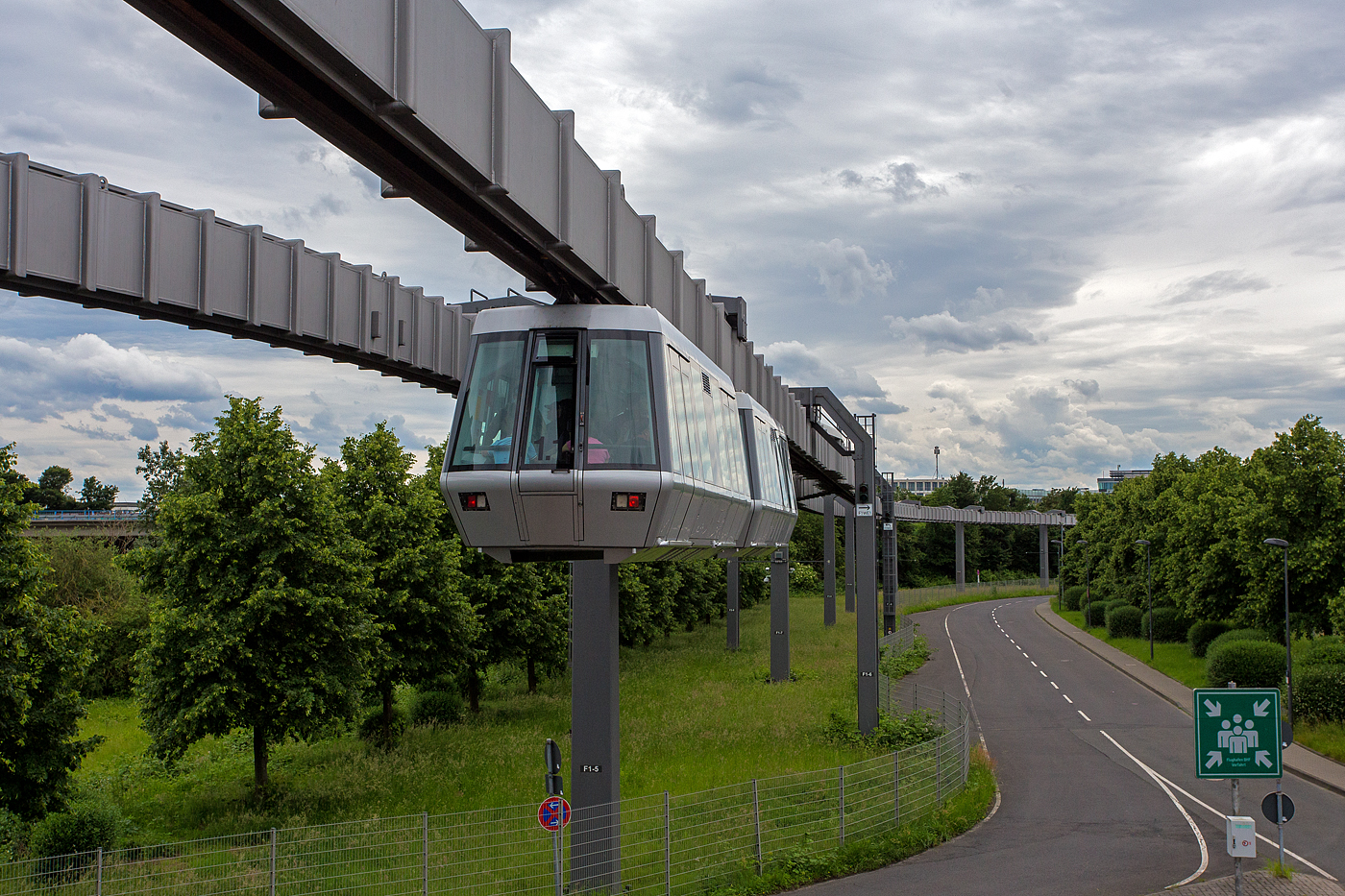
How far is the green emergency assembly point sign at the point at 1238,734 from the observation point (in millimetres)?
13789

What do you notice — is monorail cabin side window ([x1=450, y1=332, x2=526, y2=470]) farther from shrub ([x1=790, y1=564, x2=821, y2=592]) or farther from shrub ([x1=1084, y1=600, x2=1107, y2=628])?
shrub ([x1=790, y1=564, x2=821, y2=592])

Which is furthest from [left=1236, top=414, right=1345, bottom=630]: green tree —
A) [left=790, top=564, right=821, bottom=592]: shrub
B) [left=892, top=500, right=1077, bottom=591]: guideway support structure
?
[left=790, top=564, right=821, bottom=592]: shrub

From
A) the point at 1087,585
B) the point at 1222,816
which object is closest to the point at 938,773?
the point at 1222,816

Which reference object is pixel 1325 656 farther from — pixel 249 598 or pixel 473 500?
pixel 473 500

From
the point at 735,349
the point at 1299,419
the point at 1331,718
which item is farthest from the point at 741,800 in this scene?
the point at 1299,419

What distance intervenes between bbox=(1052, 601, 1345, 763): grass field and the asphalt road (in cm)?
298

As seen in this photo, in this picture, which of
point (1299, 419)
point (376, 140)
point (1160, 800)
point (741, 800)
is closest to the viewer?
point (376, 140)

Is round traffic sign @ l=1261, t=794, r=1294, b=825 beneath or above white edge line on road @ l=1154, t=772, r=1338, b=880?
above

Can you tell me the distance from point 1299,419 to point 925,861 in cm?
2454

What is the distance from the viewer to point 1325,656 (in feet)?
110

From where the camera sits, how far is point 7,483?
1752cm

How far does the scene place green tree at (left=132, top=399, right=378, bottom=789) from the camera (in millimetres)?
19766

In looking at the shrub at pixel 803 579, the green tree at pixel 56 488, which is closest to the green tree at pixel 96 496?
the green tree at pixel 56 488

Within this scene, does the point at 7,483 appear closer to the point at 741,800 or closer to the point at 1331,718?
the point at 741,800
